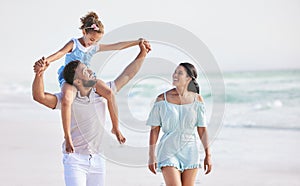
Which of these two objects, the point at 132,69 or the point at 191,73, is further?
the point at 191,73

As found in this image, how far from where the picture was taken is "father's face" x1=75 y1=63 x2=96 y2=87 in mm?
2781

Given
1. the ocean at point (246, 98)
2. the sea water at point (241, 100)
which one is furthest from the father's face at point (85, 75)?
the ocean at point (246, 98)

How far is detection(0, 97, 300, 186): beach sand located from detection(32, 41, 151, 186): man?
2229mm

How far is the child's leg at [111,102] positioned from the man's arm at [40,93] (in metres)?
0.21

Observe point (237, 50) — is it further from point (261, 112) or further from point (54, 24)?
point (54, 24)

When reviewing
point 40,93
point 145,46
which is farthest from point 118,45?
point 40,93

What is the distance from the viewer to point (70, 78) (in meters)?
2.80

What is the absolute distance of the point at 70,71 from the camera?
2791 millimetres

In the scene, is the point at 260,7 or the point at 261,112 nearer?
the point at 261,112

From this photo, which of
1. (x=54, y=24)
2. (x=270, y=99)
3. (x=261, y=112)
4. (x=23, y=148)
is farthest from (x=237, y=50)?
(x=23, y=148)

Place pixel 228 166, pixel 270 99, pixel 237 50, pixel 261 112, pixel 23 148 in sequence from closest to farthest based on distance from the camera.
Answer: pixel 228 166, pixel 23 148, pixel 261 112, pixel 270 99, pixel 237 50

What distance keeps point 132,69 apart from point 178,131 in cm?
47

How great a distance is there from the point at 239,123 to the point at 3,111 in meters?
3.74

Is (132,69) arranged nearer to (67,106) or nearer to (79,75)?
(79,75)
